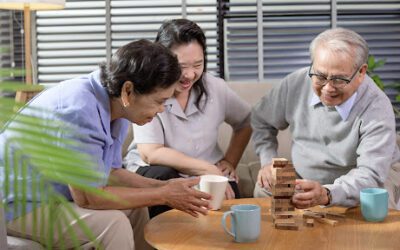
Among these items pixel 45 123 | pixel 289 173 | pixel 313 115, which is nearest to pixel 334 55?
pixel 313 115

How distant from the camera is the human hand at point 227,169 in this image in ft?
7.91

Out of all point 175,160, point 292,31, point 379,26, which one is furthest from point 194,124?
point 379,26

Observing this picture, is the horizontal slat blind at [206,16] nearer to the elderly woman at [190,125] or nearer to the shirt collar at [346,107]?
the elderly woman at [190,125]

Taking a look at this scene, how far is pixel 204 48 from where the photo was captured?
233 cm

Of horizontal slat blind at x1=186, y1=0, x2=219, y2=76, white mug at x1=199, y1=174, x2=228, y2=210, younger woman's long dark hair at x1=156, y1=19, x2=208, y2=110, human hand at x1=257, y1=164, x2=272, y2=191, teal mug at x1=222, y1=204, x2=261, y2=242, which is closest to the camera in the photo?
teal mug at x1=222, y1=204, x2=261, y2=242

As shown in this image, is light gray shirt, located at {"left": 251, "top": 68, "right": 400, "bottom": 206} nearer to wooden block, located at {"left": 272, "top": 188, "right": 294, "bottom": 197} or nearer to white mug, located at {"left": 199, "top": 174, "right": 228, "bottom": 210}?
wooden block, located at {"left": 272, "top": 188, "right": 294, "bottom": 197}

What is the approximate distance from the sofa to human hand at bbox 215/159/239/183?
0.24 m

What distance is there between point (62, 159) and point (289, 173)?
1325 millimetres

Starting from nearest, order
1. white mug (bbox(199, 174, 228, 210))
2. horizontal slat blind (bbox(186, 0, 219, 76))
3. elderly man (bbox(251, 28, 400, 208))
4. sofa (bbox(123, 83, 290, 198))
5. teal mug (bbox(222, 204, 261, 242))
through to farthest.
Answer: teal mug (bbox(222, 204, 261, 242)) < white mug (bbox(199, 174, 228, 210)) < elderly man (bbox(251, 28, 400, 208)) < sofa (bbox(123, 83, 290, 198)) < horizontal slat blind (bbox(186, 0, 219, 76))

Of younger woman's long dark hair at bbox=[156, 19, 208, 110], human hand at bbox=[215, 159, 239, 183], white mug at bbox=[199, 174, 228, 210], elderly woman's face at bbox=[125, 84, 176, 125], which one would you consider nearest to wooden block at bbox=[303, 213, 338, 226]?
white mug at bbox=[199, 174, 228, 210]

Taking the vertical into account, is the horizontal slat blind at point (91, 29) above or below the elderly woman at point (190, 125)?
above

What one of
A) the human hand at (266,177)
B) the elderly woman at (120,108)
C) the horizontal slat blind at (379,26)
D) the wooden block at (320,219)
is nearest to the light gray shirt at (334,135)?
the wooden block at (320,219)

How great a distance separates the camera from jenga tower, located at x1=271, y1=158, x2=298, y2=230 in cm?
162

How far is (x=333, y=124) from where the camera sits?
210cm
